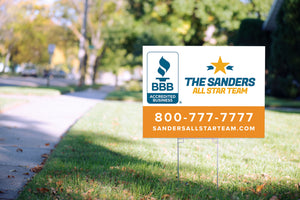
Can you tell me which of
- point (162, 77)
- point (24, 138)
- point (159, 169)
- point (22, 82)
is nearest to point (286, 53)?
point (24, 138)

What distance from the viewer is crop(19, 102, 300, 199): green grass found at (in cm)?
386

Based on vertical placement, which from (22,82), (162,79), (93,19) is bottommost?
(22,82)

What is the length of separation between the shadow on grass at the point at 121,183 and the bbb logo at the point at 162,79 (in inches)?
A: 45.3

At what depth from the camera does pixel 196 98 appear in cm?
404

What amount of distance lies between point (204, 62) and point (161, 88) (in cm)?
60

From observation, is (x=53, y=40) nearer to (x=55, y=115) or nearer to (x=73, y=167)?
(x=55, y=115)

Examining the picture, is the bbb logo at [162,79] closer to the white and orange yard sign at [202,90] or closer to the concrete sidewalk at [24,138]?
the white and orange yard sign at [202,90]

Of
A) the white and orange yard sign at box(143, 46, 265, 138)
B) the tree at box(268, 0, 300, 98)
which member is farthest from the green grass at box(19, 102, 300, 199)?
the tree at box(268, 0, 300, 98)

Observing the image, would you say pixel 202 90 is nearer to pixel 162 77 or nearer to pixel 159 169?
pixel 162 77

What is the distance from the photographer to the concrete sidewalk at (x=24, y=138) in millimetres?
4254

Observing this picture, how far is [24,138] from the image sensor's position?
6.91 m

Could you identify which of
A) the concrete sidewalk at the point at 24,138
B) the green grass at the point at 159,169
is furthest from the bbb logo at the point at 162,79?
the concrete sidewalk at the point at 24,138

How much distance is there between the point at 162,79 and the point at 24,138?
13.4 ft

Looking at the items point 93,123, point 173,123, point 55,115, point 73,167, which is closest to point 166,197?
point 173,123
